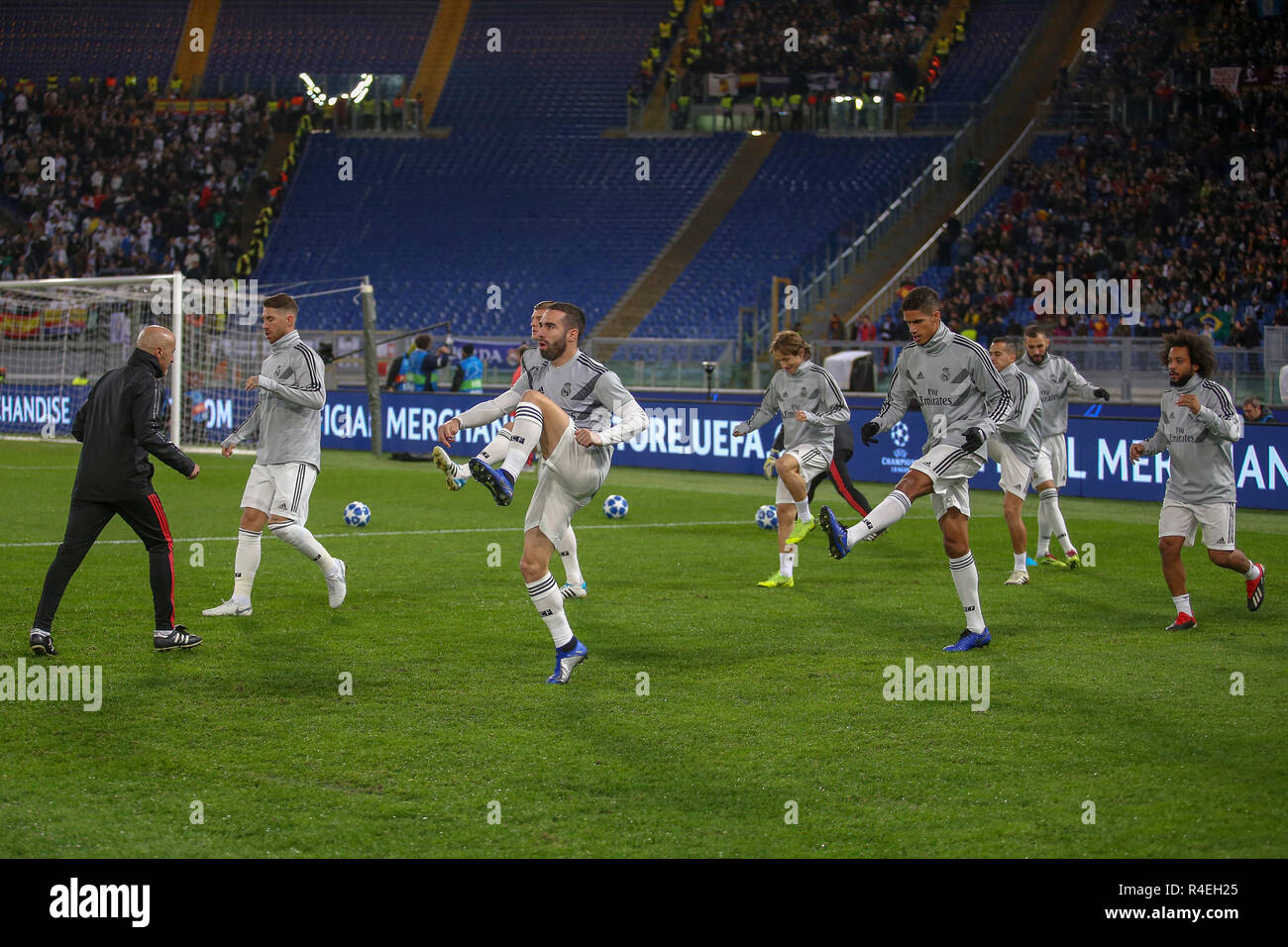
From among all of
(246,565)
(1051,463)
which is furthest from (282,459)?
(1051,463)

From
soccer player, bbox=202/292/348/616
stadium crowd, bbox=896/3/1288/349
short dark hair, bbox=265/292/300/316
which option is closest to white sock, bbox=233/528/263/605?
soccer player, bbox=202/292/348/616

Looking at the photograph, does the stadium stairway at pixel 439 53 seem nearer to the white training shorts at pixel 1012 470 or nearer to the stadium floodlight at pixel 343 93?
the stadium floodlight at pixel 343 93

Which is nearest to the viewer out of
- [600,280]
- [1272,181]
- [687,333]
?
[1272,181]

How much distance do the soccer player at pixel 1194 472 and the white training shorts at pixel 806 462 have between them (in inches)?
122

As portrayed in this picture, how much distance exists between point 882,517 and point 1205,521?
2.58 m

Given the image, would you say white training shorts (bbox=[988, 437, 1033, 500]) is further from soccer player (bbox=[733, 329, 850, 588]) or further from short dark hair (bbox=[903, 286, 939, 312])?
short dark hair (bbox=[903, 286, 939, 312])

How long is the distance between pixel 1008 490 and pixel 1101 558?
1.54 meters

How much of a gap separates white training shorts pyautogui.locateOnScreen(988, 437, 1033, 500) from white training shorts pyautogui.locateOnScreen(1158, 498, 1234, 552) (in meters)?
2.64

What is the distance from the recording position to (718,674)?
8.39m

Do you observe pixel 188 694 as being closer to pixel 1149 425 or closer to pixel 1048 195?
pixel 1149 425

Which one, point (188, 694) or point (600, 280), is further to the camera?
point (600, 280)

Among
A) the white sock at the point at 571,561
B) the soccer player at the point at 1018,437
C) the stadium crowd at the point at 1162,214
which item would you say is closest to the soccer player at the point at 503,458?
the white sock at the point at 571,561

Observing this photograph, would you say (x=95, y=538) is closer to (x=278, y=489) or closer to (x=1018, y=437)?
(x=278, y=489)
